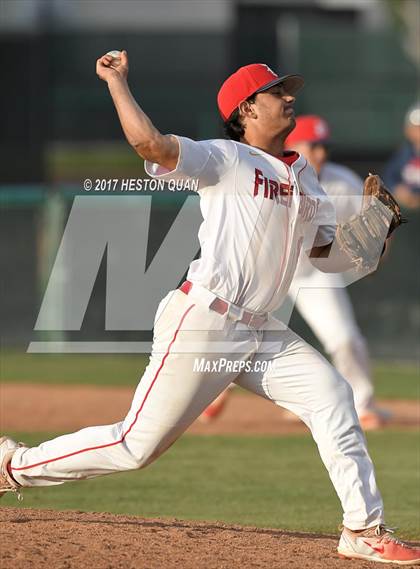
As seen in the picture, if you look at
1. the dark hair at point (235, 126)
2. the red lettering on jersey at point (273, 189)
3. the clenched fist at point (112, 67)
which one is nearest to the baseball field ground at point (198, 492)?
the red lettering on jersey at point (273, 189)

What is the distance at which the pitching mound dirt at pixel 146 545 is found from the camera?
5094 millimetres

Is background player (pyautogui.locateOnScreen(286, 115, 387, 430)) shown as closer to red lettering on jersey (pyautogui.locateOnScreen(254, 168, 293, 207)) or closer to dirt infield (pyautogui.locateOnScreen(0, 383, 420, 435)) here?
dirt infield (pyautogui.locateOnScreen(0, 383, 420, 435))

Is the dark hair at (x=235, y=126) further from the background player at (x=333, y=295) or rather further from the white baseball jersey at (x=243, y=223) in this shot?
the background player at (x=333, y=295)

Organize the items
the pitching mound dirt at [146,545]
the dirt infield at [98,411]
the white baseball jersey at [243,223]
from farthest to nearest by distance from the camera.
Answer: the dirt infield at [98,411] < the white baseball jersey at [243,223] < the pitching mound dirt at [146,545]

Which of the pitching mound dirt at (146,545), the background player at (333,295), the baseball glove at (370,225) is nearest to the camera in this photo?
the pitching mound dirt at (146,545)

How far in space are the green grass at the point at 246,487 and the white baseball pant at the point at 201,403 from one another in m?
1.32

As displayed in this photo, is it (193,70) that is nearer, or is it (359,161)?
(359,161)

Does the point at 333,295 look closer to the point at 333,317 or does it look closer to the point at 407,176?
the point at 333,317

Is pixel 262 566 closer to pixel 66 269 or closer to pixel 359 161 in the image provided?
pixel 66 269

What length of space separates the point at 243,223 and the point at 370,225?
83 centimetres

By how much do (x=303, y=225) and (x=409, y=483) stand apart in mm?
3116

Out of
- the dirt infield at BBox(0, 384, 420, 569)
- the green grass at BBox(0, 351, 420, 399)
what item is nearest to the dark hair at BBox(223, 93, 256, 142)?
the dirt infield at BBox(0, 384, 420, 569)

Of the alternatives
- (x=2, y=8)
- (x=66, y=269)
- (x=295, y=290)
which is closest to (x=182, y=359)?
(x=295, y=290)

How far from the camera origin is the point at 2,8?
105 ft
